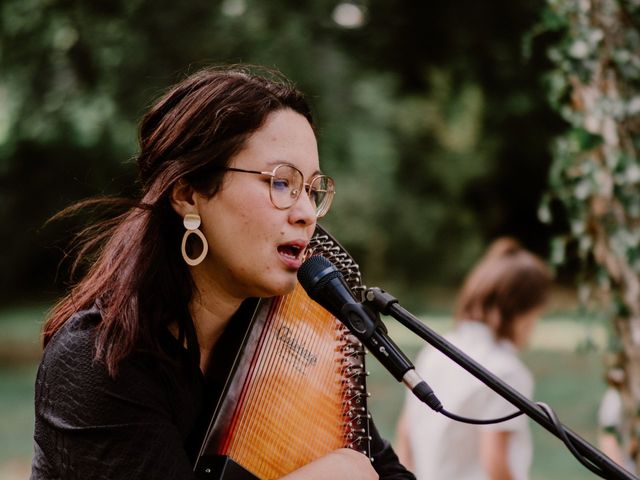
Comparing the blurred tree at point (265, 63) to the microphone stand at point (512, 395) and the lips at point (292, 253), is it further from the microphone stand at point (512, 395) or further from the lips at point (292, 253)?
the microphone stand at point (512, 395)

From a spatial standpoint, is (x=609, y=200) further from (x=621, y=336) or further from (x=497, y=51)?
(x=497, y=51)

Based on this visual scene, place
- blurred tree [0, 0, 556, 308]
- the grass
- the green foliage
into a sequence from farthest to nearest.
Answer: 1. blurred tree [0, 0, 556, 308]
2. the grass
3. the green foliage

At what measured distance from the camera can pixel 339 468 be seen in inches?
74.3

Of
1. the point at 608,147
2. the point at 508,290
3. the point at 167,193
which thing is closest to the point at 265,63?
the point at 508,290

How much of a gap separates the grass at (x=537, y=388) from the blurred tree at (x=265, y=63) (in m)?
1.75

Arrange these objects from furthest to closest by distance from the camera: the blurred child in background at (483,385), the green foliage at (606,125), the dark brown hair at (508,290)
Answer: the dark brown hair at (508,290) → the blurred child in background at (483,385) → the green foliage at (606,125)

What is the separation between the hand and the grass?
4.66 meters

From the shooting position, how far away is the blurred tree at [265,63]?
986cm

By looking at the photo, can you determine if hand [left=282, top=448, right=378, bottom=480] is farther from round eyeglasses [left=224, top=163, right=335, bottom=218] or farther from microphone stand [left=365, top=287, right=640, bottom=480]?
round eyeglasses [left=224, top=163, right=335, bottom=218]

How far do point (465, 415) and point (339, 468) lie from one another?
6.20ft

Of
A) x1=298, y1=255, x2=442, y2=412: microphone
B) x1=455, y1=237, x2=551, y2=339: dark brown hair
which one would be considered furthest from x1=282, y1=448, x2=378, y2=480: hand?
x1=455, y1=237, x2=551, y2=339: dark brown hair

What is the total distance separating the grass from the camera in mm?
8413

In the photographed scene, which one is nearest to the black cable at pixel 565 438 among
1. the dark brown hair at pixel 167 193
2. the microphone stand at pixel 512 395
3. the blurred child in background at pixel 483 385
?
the microphone stand at pixel 512 395

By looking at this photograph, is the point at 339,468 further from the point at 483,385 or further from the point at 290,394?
the point at 483,385
